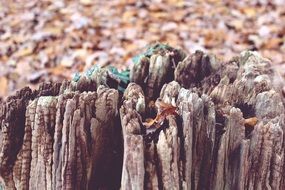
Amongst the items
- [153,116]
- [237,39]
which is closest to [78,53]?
[237,39]

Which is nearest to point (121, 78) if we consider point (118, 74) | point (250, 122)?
point (118, 74)

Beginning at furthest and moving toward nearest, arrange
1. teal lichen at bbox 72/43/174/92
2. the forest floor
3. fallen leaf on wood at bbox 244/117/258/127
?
1. the forest floor
2. teal lichen at bbox 72/43/174/92
3. fallen leaf on wood at bbox 244/117/258/127

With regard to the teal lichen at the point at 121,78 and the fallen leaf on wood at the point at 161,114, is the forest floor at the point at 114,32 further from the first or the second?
the fallen leaf on wood at the point at 161,114

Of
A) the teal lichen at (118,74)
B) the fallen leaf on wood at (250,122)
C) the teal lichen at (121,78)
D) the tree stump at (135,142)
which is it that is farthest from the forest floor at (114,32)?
the tree stump at (135,142)

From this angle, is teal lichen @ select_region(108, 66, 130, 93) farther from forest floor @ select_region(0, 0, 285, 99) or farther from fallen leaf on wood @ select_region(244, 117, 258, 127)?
forest floor @ select_region(0, 0, 285, 99)

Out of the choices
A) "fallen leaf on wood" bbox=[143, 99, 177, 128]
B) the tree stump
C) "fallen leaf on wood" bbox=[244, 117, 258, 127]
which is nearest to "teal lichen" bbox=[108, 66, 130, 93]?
the tree stump

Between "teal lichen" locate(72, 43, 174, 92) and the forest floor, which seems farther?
the forest floor

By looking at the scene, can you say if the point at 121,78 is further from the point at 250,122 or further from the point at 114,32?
the point at 114,32
